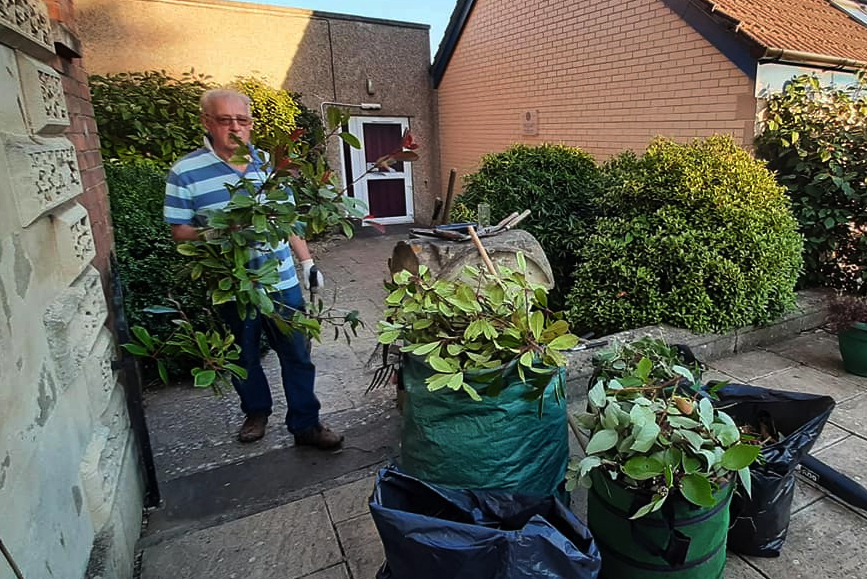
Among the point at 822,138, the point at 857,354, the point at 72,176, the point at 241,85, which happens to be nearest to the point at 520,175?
the point at 822,138

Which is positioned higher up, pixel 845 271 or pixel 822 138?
pixel 822 138

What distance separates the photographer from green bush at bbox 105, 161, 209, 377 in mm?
3258

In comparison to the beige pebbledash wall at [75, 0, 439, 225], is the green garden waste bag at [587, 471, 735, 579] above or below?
below

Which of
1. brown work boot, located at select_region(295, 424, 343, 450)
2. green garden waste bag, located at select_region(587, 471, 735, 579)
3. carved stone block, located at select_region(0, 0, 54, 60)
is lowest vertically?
brown work boot, located at select_region(295, 424, 343, 450)

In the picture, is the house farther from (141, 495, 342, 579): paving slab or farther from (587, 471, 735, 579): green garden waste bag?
(141, 495, 342, 579): paving slab

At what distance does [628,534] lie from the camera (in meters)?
1.53

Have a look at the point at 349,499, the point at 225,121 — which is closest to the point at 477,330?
the point at 349,499

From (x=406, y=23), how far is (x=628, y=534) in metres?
9.72

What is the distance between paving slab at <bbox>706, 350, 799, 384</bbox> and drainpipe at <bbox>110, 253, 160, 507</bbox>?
11.2 ft

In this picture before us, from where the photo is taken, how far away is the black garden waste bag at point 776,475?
1.77m

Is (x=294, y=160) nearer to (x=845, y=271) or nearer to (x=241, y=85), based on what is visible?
(x=845, y=271)

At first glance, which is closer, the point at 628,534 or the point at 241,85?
the point at 628,534

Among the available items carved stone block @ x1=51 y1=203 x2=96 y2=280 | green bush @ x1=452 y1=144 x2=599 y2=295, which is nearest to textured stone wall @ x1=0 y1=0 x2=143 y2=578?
carved stone block @ x1=51 y1=203 x2=96 y2=280

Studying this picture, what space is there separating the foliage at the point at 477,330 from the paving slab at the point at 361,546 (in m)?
0.81
